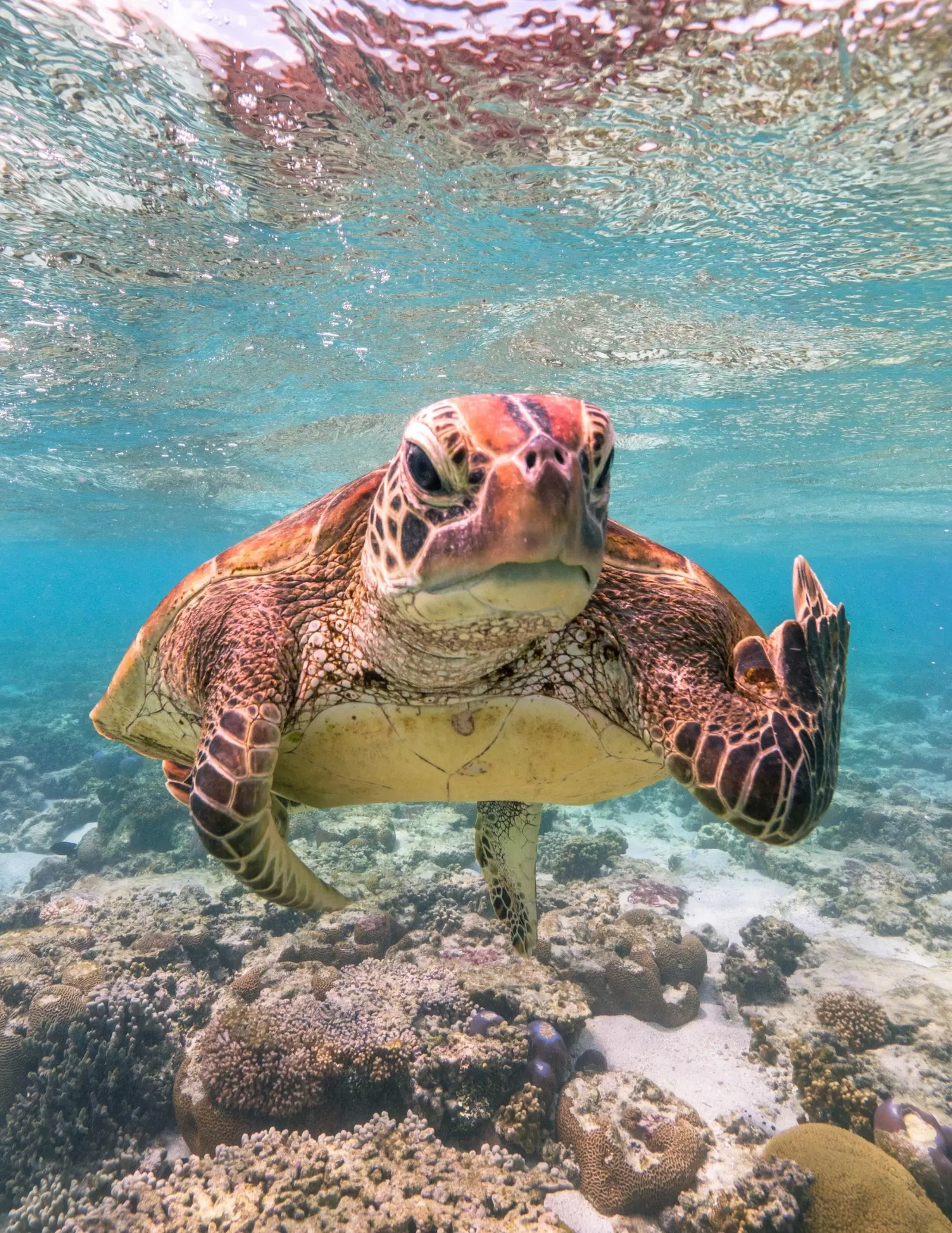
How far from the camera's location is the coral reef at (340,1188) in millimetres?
4008

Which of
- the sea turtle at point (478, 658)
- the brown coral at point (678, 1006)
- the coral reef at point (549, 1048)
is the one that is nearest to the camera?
the sea turtle at point (478, 658)

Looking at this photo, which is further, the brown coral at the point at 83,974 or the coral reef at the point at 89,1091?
the brown coral at the point at 83,974

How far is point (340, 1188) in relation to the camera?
4.16 metres

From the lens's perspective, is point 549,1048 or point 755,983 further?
point 755,983

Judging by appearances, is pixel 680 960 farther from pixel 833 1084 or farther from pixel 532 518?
pixel 532 518

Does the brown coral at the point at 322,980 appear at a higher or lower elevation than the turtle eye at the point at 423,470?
lower

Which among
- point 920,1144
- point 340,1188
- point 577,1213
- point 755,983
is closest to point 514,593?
point 340,1188

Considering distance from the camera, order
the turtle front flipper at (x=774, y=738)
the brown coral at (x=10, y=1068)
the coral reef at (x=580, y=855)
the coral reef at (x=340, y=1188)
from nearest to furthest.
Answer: the turtle front flipper at (x=774, y=738), the coral reef at (x=340, y=1188), the brown coral at (x=10, y=1068), the coral reef at (x=580, y=855)

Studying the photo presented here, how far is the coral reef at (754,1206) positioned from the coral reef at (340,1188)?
821mm

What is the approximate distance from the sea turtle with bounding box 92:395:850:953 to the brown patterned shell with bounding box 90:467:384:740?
0.05ft

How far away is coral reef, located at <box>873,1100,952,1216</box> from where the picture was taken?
4637mm

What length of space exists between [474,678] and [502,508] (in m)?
0.96

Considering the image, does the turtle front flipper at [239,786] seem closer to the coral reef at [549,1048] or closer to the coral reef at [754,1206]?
the coral reef at [549,1048]

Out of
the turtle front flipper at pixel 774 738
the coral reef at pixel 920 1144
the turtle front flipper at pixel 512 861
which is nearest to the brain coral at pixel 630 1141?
the coral reef at pixel 920 1144
